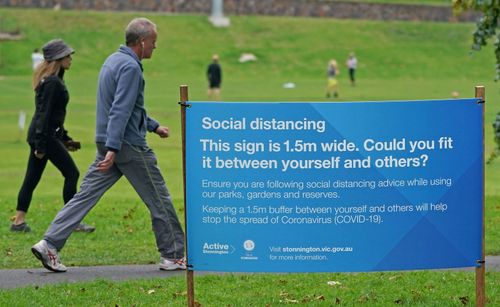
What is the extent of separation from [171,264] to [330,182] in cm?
278

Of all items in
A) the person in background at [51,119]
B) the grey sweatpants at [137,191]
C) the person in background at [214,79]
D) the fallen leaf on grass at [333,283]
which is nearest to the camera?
the fallen leaf on grass at [333,283]

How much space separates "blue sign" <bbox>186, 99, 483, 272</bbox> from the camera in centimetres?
709

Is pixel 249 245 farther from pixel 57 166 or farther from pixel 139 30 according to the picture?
pixel 57 166

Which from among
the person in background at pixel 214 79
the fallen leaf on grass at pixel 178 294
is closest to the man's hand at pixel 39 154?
the fallen leaf on grass at pixel 178 294

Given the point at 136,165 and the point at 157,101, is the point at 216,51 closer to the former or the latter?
the point at 157,101

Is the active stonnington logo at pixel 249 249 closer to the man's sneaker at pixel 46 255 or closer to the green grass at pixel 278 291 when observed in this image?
the green grass at pixel 278 291

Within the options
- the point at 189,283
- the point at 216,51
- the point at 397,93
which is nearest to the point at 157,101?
the point at 397,93

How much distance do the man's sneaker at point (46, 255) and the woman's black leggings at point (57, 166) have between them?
2192mm

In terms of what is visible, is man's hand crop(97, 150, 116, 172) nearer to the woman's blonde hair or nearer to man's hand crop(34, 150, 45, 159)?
the woman's blonde hair

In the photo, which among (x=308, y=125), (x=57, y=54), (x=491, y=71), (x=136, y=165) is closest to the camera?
(x=308, y=125)

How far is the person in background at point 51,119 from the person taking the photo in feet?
36.3

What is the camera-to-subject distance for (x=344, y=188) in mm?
7141

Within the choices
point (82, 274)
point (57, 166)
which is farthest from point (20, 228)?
point (82, 274)

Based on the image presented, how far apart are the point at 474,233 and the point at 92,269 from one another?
358cm
